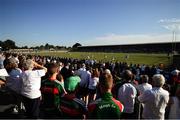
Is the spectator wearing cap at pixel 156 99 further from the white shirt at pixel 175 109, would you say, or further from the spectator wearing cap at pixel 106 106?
the spectator wearing cap at pixel 106 106

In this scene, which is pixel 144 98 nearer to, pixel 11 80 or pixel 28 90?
pixel 28 90

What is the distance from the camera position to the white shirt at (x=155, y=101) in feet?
19.1

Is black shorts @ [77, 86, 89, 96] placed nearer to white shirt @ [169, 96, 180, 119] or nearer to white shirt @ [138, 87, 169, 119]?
white shirt @ [138, 87, 169, 119]

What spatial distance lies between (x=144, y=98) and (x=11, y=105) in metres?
5.82

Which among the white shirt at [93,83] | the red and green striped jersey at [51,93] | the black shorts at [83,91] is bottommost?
the black shorts at [83,91]

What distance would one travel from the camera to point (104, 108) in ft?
13.7

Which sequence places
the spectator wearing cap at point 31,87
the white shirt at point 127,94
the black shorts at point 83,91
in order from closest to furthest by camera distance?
the spectator wearing cap at point 31,87, the white shirt at point 127,94, the black shorts at point 83,91

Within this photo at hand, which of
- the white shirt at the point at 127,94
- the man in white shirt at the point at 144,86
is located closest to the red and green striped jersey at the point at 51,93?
the white shirt at the point at 127,94

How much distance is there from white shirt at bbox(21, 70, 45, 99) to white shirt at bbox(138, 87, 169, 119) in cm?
215

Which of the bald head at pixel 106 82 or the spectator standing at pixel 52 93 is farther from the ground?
the bald head at pixel 106 82

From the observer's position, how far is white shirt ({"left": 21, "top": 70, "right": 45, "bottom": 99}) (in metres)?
6.38

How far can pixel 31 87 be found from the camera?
6469 millimetres

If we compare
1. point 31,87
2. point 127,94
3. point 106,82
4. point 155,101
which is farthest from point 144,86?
point 106,82

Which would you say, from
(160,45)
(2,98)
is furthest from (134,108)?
(160,45)
